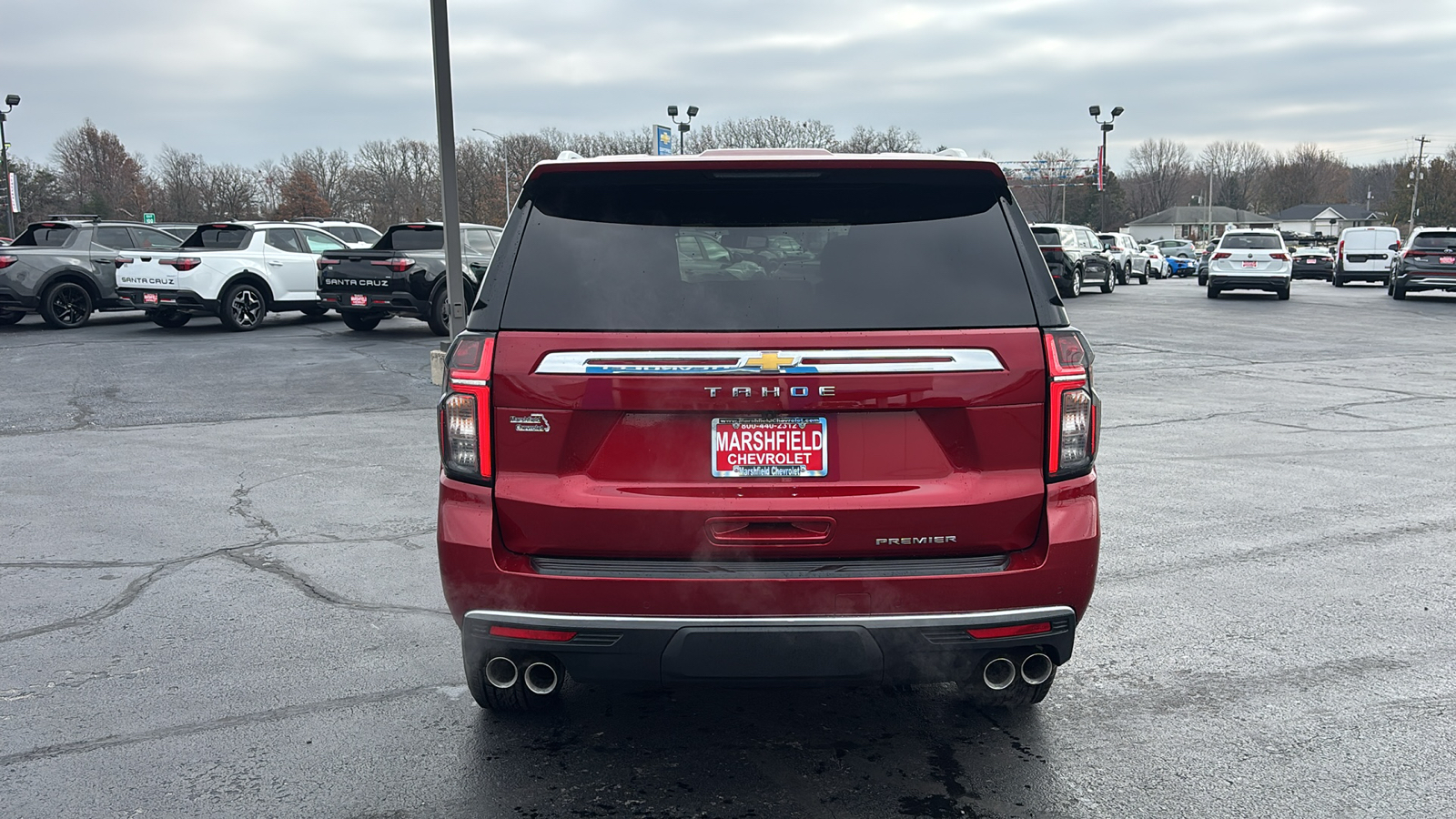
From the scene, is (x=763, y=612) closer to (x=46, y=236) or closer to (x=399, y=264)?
(x=399, y=264)

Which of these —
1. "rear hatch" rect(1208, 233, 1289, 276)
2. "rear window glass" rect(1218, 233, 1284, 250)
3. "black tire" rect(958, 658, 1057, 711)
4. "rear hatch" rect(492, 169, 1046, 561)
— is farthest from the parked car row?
"rear window glass" rect(1218, 233, 1284, 250)

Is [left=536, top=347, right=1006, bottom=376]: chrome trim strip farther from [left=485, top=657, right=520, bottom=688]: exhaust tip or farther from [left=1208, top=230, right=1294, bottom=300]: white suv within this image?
[left=1208, top=230, right=1294, bottom=300]: white suv

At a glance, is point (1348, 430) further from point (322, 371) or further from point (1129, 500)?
point (322, 371)

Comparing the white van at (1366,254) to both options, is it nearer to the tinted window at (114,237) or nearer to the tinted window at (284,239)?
the tinted window at (284,239)

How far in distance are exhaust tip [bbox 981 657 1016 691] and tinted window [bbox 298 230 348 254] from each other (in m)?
18.4

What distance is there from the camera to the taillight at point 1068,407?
316cm

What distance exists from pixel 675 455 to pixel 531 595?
1.83 feet

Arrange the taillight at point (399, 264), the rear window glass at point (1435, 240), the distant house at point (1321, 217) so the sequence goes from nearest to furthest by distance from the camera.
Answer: the taillight at point (399, 264) < the rear window glass at point (1435, 240) < the distant house at point (1321, 217)

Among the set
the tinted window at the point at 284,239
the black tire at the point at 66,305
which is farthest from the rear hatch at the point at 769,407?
the black tire at the point at 66,305

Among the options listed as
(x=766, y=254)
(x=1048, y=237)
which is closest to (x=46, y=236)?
(x=766, y=254)

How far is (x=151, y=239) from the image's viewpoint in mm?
20703

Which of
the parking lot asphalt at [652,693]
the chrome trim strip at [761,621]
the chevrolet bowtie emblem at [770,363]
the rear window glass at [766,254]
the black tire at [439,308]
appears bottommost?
the parking lot asphalt at [652,693]

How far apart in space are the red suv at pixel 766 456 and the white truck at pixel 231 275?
1581 cm

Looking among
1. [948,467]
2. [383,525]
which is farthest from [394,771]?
[383,525]
